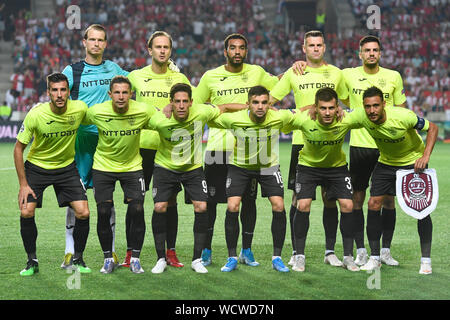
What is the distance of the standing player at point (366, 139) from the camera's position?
7.48 metres

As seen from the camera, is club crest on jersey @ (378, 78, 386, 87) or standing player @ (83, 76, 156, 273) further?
club crest on jersey @ (378, 78, 386, 87)

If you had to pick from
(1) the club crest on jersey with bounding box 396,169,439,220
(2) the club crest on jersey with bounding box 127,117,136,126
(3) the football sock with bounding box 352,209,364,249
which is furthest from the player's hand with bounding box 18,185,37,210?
(1) the club crest on jersey with bounding box 396,169,439,220

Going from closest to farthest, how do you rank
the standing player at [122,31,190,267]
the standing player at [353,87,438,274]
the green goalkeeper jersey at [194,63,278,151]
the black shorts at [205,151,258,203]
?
1. the standing player at [353,87,438,274]
2. the standing player at [122,31,190,267]
3. the green goalkeeper jersey at [194,63,278,151]
4. the black shorts at [205,151,258,203]

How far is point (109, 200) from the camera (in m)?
7.03

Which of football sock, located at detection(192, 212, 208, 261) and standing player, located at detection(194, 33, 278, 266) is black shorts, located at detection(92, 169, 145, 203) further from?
standing player, located at detection(194, 33, 278, 266)

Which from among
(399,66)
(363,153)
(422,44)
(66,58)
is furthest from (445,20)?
(363,153)

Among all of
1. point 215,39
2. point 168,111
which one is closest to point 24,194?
point 168,111

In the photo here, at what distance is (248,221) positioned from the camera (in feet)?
24.7

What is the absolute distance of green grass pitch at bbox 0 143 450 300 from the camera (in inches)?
241

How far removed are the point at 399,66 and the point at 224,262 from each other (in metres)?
23.5

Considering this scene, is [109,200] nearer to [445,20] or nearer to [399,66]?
[399,66]

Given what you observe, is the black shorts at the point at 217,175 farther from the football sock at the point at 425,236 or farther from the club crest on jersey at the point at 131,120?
the football sock at the point at 425,236

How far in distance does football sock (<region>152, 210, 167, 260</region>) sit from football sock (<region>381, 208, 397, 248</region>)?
90.2 inches

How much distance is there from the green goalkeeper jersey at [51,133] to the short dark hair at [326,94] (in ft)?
7.39
